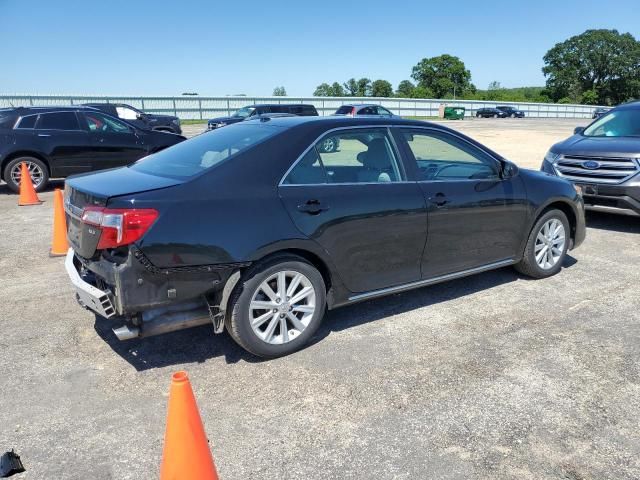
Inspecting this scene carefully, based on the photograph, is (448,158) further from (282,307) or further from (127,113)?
(127,113)

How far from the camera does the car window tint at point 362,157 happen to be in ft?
13.6

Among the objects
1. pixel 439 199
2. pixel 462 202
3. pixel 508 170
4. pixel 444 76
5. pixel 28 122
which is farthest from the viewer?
pixel 444 76

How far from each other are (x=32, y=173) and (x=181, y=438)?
1015 cm

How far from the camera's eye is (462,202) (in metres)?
4.66

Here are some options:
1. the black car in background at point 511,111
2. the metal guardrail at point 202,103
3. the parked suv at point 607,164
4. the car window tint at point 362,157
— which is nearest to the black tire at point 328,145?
the car window tint at point 362,157

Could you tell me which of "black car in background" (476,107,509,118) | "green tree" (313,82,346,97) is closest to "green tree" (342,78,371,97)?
"green tree" (313,82,346,97)

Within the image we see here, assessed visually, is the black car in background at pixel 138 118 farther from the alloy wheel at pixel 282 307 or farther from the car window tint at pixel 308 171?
the alloy wheel at pixel 282 307

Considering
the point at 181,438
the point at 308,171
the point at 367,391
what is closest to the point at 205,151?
the point at 308,171

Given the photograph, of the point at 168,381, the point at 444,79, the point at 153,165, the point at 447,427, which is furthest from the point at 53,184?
the point at 444,79

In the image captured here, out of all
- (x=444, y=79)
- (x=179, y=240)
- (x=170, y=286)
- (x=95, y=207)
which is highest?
(x=444, y=79)

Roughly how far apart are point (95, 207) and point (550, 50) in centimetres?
11975

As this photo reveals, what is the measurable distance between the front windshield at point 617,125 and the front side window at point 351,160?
5.60 m

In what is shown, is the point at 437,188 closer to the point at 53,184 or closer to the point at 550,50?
Result: the point at 53,184

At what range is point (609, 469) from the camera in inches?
106
